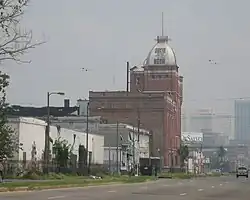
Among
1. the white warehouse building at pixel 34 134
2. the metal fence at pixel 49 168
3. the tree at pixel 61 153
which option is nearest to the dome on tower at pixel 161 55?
the metal fence at pixel 49 168

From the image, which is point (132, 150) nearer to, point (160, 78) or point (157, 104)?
point (157, 104)

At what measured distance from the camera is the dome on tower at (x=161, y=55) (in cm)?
15875

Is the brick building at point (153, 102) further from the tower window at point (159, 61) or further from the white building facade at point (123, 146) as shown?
the white building facade at point (123, 146)

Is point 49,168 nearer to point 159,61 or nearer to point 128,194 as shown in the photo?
point 128,194

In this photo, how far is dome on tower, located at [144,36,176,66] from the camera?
159 m

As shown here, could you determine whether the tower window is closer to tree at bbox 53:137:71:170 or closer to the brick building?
the brick building

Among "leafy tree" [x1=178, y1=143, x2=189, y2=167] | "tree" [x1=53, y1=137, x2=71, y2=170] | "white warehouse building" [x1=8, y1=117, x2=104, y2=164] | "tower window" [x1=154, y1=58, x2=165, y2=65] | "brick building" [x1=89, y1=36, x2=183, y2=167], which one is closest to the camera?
"white warehouse building" [x1=8, y1=117, x2=104, y2=164]

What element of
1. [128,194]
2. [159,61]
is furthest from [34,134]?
[159,61]

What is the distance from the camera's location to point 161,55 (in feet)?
523

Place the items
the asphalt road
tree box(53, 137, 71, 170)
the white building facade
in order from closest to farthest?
the asphalt road → tree box(53, 137, 71, 170) → the white building facade

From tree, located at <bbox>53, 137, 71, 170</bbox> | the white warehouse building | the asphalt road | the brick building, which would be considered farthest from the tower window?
the asphalt road

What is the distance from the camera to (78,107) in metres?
156

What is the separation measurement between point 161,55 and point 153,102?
1559 centimetres

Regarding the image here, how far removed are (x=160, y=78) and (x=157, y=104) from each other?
1221 cm
